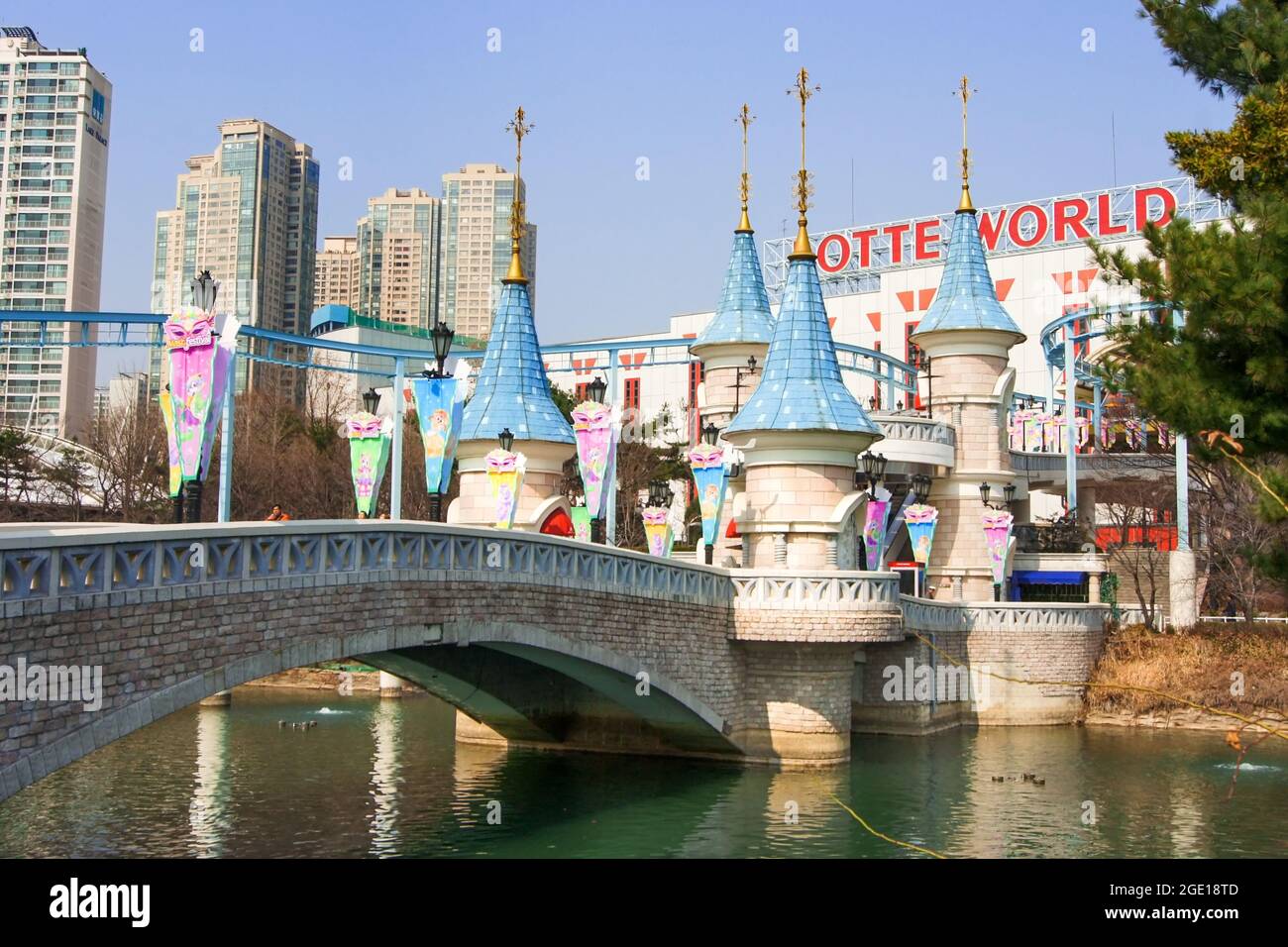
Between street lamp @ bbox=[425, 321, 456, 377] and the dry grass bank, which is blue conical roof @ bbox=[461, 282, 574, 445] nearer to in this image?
street lamp @ bbox=[425, 321, 456, 377]

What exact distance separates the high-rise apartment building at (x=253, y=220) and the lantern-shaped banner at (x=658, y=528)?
77446 mm

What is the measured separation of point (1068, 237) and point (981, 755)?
1510 inches

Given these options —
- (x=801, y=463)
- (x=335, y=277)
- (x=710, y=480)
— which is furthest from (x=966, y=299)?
(x=335, y=277)

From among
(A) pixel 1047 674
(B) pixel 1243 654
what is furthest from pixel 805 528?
(B) pixel 1243 654

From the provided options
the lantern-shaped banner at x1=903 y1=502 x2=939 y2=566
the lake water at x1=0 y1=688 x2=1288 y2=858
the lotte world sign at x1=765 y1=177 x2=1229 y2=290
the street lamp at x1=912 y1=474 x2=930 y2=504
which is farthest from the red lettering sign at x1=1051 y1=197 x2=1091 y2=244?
the lake water at x1=0 y1=688 x2=1288 y2=858

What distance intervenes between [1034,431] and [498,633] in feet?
108

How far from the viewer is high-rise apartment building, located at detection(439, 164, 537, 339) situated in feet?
399

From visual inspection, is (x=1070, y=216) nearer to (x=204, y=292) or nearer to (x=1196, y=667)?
(x=1196, y=667)

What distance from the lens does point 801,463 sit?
86.2 feet

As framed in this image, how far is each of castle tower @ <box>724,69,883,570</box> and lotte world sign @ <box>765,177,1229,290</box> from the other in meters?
32.5

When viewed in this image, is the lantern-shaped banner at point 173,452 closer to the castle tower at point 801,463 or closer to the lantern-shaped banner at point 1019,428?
the castle tower at point 801,463

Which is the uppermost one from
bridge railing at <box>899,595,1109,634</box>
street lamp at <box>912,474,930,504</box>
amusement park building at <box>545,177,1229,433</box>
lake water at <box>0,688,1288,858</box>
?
amusement park building at <box>545,177,1229,433</box>
